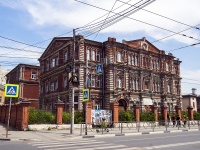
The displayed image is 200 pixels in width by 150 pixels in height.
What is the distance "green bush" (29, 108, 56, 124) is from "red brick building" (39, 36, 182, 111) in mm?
11807

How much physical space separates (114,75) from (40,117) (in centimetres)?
1887

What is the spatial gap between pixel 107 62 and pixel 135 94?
26.0 ft

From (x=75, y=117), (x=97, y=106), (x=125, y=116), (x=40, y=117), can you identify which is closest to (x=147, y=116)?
(x=125, y=116)

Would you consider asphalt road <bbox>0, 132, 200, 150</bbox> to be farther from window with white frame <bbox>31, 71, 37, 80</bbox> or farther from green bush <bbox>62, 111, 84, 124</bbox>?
window with white frame <bbox>31, 71, 37, 80</bbox>

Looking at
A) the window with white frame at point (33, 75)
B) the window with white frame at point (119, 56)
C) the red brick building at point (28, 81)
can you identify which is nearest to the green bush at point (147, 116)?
the window with white frame at point (119, 56)

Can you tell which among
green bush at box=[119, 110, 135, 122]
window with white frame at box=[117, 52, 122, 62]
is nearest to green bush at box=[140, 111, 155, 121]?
green bush at box=[119, 110, 135, 122]

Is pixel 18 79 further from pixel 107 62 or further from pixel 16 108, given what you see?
pixel 16 108

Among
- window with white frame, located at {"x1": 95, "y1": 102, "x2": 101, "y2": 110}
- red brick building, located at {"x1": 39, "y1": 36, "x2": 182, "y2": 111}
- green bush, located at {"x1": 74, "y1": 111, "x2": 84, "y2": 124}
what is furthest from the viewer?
red brick building, located at {"x1": 39, "y1": 36, "x2": 182, "y2": 111}

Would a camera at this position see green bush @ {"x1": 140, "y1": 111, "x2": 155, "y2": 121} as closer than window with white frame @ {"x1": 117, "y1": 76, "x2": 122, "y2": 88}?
Yes

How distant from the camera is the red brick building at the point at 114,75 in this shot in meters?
40.5

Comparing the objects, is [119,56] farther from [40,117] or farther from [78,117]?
[40,117]

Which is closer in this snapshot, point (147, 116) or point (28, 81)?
point (147, 116)

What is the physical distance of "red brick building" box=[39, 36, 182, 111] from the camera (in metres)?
40.5

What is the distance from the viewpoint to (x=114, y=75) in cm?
4122
